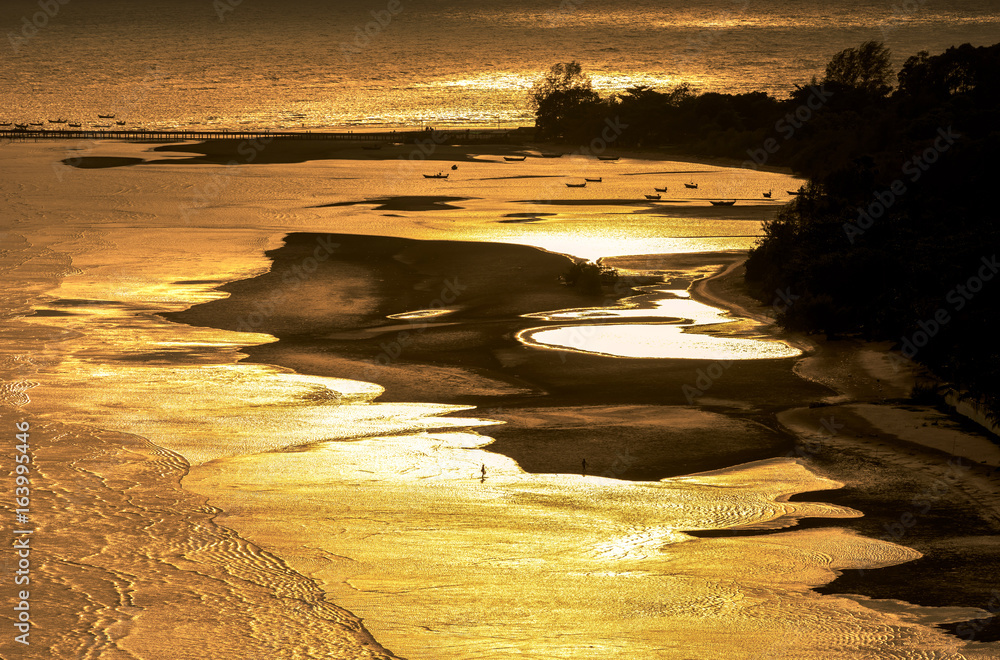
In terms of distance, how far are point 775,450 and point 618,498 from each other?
5.07 metres

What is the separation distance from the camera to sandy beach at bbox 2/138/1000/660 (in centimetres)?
1634

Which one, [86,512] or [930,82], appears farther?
[930,82]

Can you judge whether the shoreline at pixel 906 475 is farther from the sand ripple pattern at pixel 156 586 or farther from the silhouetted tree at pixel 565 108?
the silhouetted tree at pixel 565 108

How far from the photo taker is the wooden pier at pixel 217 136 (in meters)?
134

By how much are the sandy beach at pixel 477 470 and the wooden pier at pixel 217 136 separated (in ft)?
290

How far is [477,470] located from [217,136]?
122 m

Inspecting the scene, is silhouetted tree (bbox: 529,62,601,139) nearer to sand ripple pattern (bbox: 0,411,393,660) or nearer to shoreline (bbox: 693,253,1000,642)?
shoreline (bbox: 693,253,1000,642)

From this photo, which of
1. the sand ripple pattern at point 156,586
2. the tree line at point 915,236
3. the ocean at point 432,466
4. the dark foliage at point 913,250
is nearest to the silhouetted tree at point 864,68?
the tree line at point 915,236

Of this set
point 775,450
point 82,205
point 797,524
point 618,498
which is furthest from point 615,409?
point 82,205

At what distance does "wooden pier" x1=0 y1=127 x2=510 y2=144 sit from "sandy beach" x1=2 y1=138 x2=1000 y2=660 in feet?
290

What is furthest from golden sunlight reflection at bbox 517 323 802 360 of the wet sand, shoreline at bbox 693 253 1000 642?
shoreline at bbox 693 253 1000 642

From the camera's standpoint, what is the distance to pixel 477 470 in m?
23.1

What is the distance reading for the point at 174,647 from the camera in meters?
15.3

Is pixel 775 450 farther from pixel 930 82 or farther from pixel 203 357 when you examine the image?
pixel 930 82
